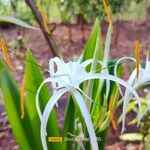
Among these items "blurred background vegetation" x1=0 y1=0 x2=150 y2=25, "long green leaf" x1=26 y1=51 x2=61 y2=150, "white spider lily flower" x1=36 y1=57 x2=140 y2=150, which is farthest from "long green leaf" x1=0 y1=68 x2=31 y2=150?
"blurred background vegetation" x1=0 y1=0 x2=150 y2=25

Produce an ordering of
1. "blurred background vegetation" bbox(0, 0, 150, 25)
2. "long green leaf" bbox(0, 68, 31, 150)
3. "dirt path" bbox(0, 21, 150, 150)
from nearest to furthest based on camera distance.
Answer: "long green leaf" bbox(0, 68, 31, 150) → "blurred background vegetation" bbox(0, 0, 150, 25) → "dirt path" bbox(0, 21, 150, 150)

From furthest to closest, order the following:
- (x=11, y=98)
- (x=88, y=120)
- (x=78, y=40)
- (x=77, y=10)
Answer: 1. (x=78, y=40)
2. (x=77, y=10)
3. (x=11, y=98)
4. (x=88, y=120)

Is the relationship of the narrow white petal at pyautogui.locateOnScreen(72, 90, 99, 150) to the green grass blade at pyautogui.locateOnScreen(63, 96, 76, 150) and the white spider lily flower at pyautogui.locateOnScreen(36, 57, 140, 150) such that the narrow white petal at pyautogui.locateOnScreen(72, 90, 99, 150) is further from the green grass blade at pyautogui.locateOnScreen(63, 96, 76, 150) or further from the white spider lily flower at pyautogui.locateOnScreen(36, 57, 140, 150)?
the green grass blade at pyautogui.locateOnScreen(63, 96, 76, 150)

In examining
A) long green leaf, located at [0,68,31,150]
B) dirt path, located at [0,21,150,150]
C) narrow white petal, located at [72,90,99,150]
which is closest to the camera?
narrow white petal, located at [72,90,99,150]

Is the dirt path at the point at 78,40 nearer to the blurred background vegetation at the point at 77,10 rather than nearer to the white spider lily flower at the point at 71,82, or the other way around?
the blurred background vegetation at the point at 77,10

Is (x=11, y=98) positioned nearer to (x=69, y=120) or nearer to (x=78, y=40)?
(x=69, y=120)

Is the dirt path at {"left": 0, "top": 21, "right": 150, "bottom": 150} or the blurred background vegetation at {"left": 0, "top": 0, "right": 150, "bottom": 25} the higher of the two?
the blurred background vegetation at {"left": 0, "top": 0, "right": 150, "bottom": 25}

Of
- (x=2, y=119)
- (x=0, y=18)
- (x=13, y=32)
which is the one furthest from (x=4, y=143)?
(x=13, y=32)

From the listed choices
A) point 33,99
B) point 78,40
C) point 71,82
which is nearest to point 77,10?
point 78,40

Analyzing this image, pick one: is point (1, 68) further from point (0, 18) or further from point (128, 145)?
point (128, 145)
